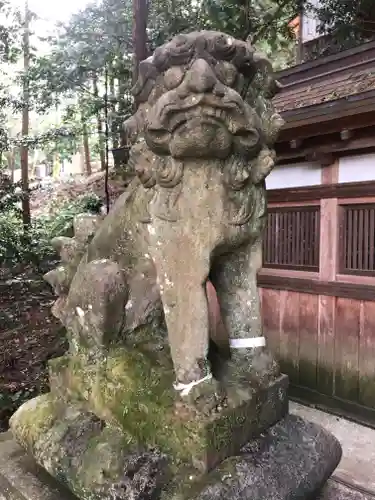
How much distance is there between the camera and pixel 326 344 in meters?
4.47

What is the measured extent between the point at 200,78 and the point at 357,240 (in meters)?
3.26

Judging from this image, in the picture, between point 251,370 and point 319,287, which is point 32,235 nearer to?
point 319,287

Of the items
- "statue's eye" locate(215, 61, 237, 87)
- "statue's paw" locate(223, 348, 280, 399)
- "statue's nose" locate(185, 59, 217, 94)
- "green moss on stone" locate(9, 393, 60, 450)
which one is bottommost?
"green moss on stone" locate(9, 393, 60, 450)

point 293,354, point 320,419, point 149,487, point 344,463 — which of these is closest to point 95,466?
point 149,487

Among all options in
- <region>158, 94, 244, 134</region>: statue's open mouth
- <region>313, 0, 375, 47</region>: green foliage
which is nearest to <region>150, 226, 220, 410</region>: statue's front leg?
<region>158, 94, 244, 134</region>: statue's open mouth

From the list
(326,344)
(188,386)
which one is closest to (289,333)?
(326,344)

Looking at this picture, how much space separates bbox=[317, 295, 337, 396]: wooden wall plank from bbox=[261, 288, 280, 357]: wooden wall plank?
0.50m

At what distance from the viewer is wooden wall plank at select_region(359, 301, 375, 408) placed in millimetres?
4117

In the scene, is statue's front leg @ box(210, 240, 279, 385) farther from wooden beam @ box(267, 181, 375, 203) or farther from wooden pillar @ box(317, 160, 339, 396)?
wooden pillar @ box(317, 160, 339, 396)

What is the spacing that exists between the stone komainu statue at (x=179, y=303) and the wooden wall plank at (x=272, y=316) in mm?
3209

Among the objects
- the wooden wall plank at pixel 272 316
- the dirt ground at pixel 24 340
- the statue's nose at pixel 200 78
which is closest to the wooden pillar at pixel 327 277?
the wooden wall plank at pixel 272 316

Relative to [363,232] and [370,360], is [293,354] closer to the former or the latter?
[370,360]

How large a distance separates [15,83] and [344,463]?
30.9 ft

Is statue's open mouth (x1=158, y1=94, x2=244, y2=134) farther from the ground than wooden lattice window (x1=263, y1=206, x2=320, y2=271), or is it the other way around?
statue's open mouth (x1=158, y1=94, x2=244, y2=134)
